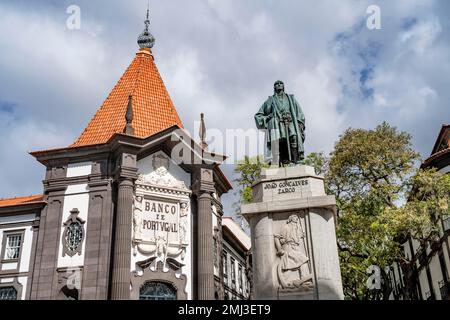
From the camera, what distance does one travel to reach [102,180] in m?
24.8

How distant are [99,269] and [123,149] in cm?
628

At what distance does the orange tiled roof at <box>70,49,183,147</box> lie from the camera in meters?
27.8

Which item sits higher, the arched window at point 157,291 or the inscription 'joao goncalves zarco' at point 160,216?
the inscription 'joao goncalves zarco' at point 160,216

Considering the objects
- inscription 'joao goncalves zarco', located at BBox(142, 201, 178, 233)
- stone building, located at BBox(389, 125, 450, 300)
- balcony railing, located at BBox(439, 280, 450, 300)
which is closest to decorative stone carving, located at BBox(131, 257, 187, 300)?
inscription 'joao goncalves zarco', located at BBox(142, 201, 178, 233)

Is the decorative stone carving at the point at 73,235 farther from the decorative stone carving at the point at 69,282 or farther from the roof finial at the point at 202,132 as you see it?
the roof finial at the point at 202,132

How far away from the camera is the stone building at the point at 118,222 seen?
76.3 feet

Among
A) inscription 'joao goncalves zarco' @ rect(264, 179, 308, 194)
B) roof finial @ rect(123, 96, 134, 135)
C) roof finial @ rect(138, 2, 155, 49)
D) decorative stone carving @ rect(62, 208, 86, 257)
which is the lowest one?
inscription 'joao goncalves zarco' @ rect(264, 179, 308, 194)

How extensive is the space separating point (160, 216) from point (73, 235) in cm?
457

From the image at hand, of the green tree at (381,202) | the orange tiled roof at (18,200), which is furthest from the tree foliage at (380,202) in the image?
the orange tiled roof at (18,200)

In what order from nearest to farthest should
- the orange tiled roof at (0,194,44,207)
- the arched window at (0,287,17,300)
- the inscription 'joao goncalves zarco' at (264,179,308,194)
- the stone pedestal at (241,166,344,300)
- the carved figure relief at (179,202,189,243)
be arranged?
the stone pedestal at (241,166,344,300) < the inscription 'joao goncalves zarco' at (264,179,308,194) < the arched window at (0,287,17,300) < the carved figure relief at (179,202,189,243) < the orange tiled roof at (0,194,44,207)

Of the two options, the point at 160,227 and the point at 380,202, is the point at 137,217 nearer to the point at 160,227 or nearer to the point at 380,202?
the point at 160,227

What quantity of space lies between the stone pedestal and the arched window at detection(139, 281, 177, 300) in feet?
46.9

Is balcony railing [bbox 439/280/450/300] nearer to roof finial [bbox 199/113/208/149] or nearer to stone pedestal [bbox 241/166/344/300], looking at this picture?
roof finial [bbox 199/113/208/149]

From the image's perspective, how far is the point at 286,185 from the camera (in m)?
11.1
